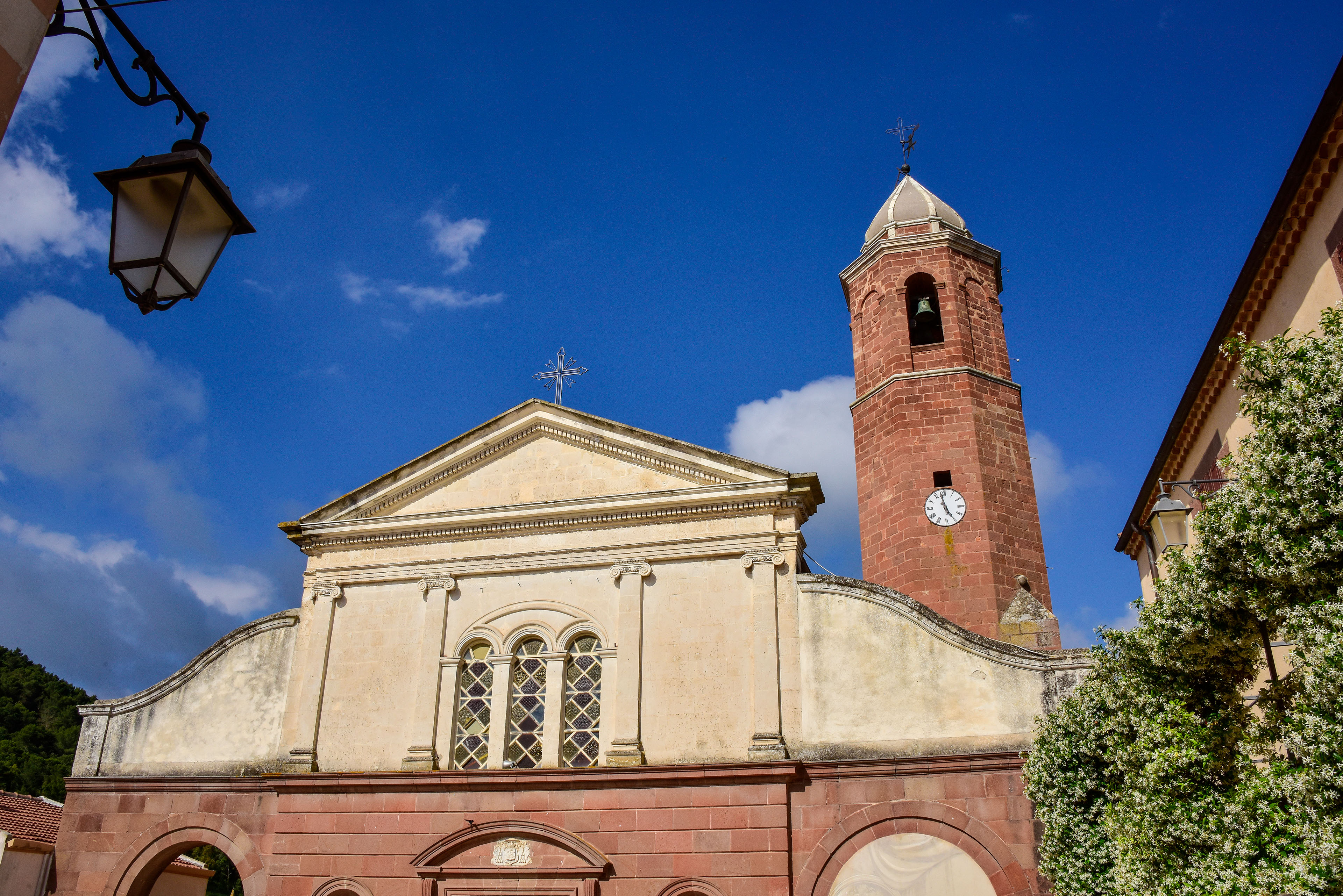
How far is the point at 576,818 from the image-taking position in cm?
1412

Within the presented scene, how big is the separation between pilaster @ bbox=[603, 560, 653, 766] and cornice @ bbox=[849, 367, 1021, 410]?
239 inches

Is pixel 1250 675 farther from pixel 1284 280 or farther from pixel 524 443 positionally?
pixel 524 443

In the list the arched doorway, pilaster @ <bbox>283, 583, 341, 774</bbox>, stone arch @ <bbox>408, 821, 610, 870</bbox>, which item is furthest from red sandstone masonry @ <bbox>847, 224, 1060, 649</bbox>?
pilaster @ <bbox>283, 583, 341, 774</bbox>

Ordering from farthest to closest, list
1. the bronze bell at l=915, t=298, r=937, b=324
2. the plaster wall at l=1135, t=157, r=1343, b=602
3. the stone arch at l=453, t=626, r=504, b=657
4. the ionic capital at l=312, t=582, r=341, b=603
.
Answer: the bronze bell at l=915, t=298, r=937, b=324 < the ionic capital at l=312, t=582, r=341, b=603 < the stone arch at l=453, t=626, r=504, b=657 < the plaster wall at l=1135, t=157, r=1343, b=602

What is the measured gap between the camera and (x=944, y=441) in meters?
17.7

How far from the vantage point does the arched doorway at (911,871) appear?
41.3 feet

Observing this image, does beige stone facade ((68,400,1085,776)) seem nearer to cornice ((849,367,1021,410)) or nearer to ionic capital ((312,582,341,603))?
ionic capital ((312,582,341,603))

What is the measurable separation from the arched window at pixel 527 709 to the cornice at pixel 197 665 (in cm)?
415

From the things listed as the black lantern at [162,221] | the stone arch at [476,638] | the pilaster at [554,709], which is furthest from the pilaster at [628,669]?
the black lantern at [162,221]

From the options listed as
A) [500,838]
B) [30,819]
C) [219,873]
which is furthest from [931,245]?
[219,873]

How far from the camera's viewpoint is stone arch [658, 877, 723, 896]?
1327 cm

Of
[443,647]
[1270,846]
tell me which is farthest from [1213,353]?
[443,647]

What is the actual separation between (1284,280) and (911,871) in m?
8.23

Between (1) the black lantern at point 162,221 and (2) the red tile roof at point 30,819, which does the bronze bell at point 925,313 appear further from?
(2) the red tile roof at point 30,819
